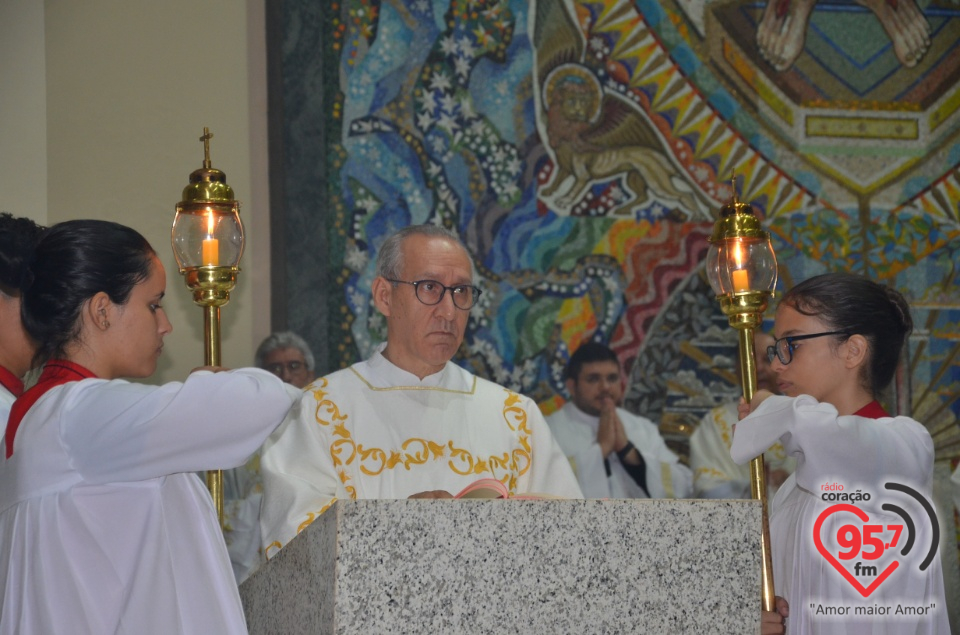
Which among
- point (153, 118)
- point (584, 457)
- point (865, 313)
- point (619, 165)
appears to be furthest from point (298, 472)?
point (619, 165)

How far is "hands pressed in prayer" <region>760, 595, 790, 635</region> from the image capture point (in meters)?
3.10

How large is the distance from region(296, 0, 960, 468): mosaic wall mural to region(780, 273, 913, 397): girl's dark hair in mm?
3487

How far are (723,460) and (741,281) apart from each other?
359cm

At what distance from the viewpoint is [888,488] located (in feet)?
11.0

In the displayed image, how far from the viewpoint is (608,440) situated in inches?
273

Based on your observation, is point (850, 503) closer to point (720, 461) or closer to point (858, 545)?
point (858, 545)

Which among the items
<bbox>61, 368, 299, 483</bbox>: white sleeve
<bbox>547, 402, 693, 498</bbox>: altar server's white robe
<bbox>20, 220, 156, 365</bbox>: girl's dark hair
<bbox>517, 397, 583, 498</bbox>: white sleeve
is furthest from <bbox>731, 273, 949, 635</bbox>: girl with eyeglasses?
<bbox>547, 402, 693, 498</bbox>: altar server's white robe

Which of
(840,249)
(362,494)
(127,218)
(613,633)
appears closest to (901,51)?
(840,249)

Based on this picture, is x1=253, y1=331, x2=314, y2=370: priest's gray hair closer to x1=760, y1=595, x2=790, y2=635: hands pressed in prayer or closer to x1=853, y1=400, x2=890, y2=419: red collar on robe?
x1=853, y1=400, x2=890, y2=419: red collar on robe

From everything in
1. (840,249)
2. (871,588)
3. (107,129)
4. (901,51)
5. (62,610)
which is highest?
(901,51)

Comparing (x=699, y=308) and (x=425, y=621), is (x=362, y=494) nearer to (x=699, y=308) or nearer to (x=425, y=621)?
(x=425, y=621)

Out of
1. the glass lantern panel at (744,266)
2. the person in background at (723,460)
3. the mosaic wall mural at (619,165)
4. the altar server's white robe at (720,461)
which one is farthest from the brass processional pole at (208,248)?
the altar server's white robe at (720,461)

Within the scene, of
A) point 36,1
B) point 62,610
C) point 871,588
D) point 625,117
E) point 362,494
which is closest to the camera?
point 62,610

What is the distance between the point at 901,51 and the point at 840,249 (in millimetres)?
1336
